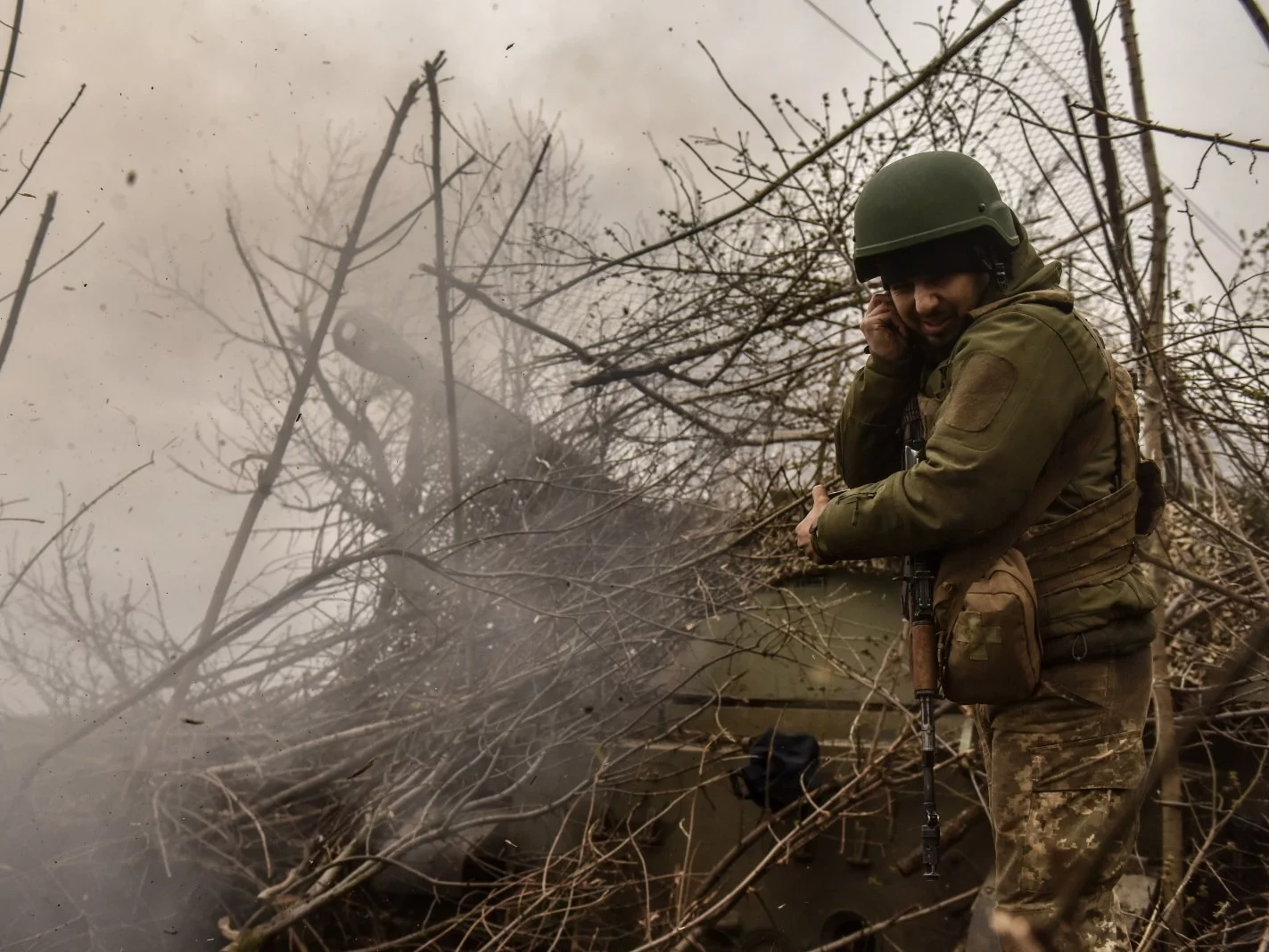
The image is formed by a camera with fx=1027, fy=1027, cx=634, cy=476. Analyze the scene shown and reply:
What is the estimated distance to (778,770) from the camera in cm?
451

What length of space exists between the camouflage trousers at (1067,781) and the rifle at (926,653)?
0.14m

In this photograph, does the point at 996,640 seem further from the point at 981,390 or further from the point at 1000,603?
the point at 981,390

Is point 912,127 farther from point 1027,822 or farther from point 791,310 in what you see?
point 1027,822

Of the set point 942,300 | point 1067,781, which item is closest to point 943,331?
point 942,300

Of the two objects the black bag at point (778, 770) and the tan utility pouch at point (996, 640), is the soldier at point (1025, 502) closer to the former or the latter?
the tan utility pouch at point (996, 640)

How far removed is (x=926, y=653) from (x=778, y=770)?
8.66ft

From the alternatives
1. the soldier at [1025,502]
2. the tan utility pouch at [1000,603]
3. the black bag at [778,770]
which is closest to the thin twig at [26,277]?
the soldier at [1025,502]

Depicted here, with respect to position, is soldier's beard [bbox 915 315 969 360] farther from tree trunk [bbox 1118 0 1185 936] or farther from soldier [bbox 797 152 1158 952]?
tree trunk [bbox 1118 0 1185 936]

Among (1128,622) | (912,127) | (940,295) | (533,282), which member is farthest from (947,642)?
(533,282)

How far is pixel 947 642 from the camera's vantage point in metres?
1.97

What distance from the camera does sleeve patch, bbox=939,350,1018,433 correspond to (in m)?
1.87

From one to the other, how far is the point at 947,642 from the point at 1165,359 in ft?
8.24

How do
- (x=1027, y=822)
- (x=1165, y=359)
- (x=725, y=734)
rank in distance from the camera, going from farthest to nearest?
(x=725, y=734), (x=1165, y=359), (x=1027, y=822)

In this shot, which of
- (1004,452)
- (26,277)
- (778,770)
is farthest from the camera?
(778,770)
